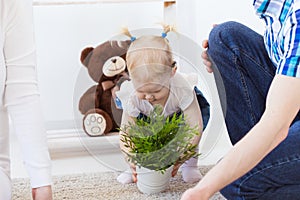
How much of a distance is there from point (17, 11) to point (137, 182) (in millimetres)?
564

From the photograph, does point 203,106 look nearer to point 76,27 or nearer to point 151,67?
point 151,67

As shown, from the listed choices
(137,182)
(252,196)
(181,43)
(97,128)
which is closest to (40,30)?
(97,128)

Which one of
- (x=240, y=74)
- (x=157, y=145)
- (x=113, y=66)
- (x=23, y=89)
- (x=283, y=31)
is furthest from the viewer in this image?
(x=113, y=66)

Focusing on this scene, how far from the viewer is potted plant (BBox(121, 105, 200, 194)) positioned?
50.9 inches

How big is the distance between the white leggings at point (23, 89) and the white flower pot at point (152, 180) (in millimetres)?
380

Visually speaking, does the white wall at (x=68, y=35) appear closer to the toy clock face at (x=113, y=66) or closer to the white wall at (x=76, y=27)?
the white wall at (x=76, y=27)

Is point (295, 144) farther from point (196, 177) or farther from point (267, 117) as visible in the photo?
point (196, 177)

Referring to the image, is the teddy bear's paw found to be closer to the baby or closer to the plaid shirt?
the baby

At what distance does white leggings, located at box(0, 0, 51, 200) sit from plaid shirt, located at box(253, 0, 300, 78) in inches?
17.2

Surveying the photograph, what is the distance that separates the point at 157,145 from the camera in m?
1.29

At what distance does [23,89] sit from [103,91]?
69 cm

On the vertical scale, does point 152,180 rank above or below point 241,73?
below

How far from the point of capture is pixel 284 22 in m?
0.84

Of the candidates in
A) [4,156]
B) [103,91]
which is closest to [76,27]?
[103,91]
